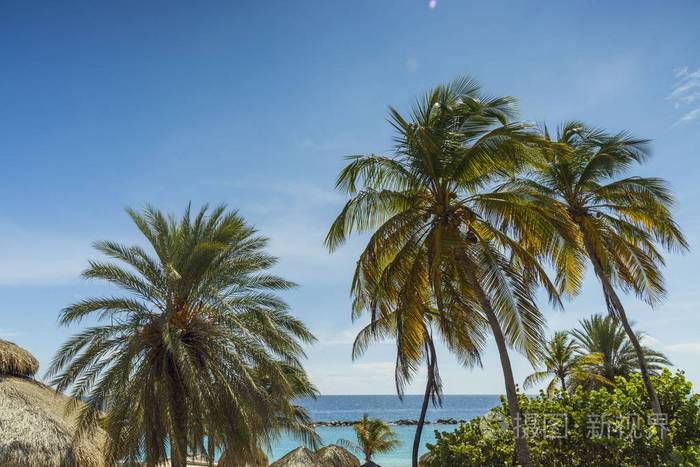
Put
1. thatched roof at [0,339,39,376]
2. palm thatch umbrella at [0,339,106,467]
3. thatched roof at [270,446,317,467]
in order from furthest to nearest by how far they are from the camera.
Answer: thatched roof at [270,446,317,467]
thatched roof at [0,339,39,376]
palm thatch umbrella at [0,339,106,467]

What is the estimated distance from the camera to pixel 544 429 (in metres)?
11.4

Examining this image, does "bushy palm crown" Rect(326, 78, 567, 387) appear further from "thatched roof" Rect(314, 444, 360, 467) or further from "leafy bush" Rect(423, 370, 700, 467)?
"thatched roof" Rect(314, 444, 360, 467)

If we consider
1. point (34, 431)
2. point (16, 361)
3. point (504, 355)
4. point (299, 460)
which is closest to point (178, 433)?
point (34, 431)

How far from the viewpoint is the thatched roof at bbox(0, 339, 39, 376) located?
17.4 m

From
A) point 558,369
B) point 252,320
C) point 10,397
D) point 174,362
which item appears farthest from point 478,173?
point 558,369

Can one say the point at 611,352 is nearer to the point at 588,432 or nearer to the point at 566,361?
the point at 566,361

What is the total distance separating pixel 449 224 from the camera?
11055 mm

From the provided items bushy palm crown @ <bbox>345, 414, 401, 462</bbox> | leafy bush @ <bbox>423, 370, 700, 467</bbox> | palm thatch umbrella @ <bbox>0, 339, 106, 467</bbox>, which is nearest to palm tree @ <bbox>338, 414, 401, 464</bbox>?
bushy palm crown @ <bbox>345, 414, 401, 462</bbox>

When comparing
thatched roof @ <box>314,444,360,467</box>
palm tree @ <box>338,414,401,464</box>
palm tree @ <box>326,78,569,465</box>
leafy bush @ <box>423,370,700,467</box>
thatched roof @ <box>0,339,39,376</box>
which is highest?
palm tree @ <box>326,78,569,465</box>

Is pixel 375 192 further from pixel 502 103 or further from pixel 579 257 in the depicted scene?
pixel 579 257

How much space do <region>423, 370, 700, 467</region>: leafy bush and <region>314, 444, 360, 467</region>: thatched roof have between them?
10.4 m

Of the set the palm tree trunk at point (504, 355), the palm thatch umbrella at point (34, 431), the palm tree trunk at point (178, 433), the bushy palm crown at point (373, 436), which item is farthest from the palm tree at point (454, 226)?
the bushy palm crown at point (373, 436)

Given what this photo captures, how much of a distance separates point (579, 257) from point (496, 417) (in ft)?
17.0

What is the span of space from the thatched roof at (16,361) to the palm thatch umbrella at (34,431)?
0.03 meters
